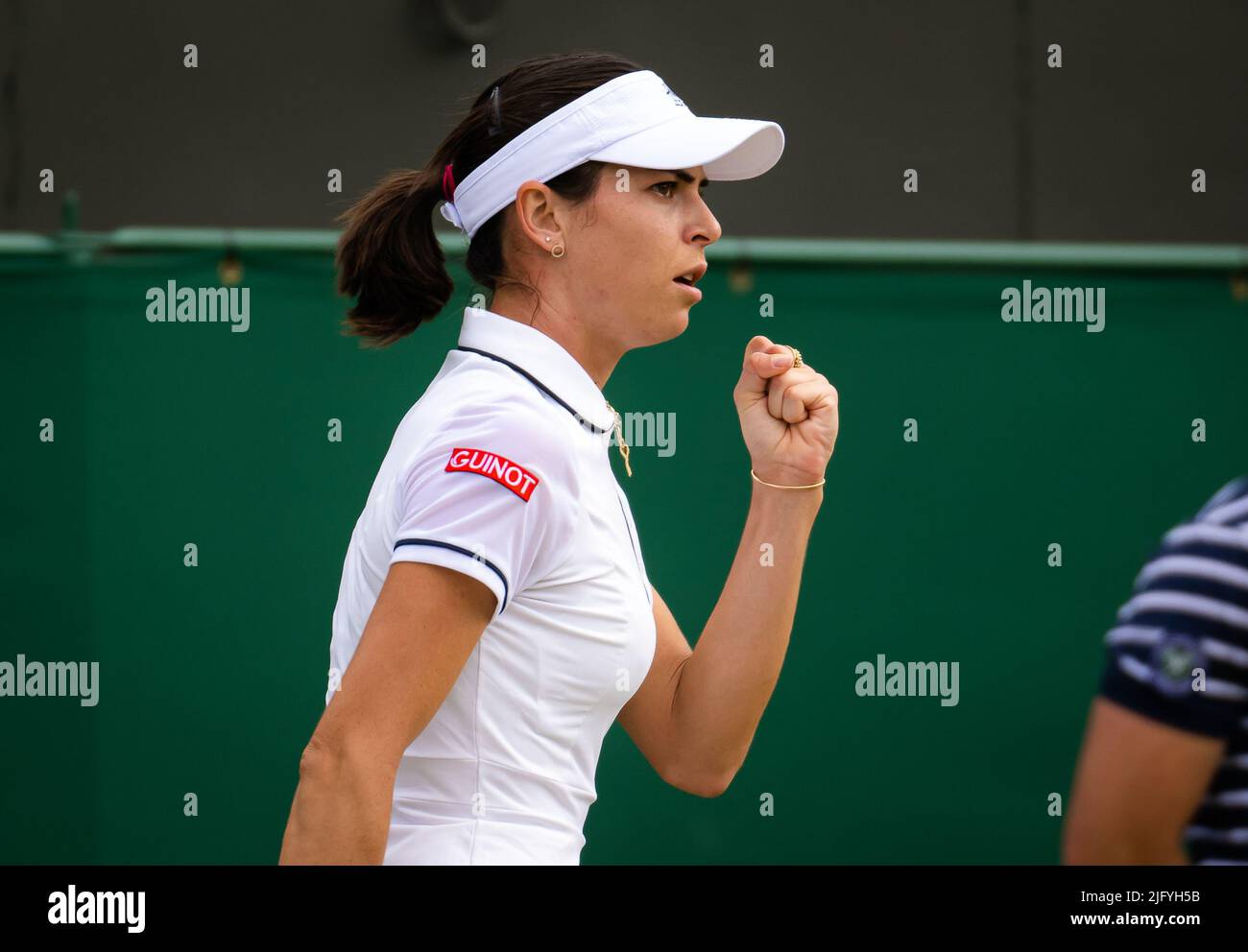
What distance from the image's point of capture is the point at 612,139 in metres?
2.15

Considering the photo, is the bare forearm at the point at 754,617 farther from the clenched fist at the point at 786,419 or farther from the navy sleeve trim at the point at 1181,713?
the navy sleeve trim at the point at 1181,713

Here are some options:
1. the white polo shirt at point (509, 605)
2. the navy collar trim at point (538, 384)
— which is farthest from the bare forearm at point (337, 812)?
the navy collar trim at point (538, 384)

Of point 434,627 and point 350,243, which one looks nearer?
point 434,627

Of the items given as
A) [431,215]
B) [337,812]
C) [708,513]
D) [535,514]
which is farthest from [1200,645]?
[708,513]

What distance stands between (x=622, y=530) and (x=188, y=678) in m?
2.12

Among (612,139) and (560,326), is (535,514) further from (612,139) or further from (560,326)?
(612,139)

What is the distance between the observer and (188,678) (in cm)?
389

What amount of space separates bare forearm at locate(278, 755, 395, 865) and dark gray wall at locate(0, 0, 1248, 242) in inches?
132

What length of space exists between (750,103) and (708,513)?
165 centimetres

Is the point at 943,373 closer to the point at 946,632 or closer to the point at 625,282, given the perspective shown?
the point at 946,632
